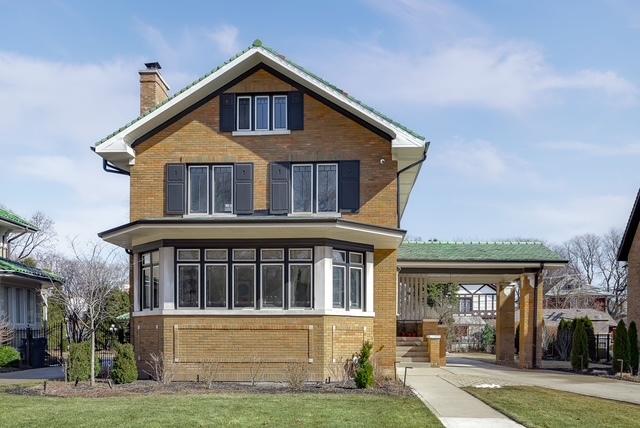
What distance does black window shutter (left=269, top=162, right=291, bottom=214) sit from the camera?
1922 centimetres

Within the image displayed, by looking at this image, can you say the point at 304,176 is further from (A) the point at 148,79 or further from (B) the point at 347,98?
(A) the point at 148,79

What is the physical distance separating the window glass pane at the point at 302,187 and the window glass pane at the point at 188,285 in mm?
3175

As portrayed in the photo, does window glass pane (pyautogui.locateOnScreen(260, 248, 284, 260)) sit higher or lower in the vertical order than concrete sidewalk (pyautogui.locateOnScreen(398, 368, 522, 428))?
higher

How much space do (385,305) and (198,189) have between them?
19.7 ft

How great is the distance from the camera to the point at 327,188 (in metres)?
19.5

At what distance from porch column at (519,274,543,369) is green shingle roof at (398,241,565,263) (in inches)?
35.1

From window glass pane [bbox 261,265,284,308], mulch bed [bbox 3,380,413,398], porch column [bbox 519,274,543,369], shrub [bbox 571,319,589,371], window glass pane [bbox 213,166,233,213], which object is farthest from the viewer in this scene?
porch column [bbox 519,274,543,369]

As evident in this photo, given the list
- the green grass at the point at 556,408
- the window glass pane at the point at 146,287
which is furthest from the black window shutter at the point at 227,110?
the green grass at the point at 556,408

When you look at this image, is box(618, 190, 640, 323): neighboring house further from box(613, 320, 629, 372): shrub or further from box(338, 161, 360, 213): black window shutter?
box(338, 161, 360, 213): black window shutter

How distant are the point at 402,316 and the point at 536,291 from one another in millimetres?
5661

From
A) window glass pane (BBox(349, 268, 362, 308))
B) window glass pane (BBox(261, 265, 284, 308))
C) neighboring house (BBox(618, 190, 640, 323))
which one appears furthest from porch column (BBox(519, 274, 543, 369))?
window glass pane (BBox(261, 265, 284, 308))

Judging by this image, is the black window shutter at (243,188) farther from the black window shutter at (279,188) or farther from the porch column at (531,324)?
the porch column at (531,324)

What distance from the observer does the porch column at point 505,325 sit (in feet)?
92.5

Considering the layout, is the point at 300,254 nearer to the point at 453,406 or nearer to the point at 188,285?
the point at 188,285
